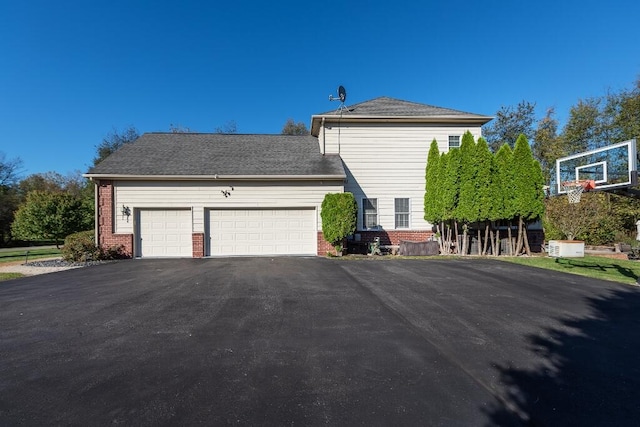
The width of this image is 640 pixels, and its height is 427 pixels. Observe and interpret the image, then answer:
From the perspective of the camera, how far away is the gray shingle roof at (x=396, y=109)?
15.4 meters

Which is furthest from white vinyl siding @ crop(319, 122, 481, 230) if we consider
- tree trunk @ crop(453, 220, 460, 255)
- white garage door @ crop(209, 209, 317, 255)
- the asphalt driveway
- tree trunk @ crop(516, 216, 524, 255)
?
the asphalt driveway

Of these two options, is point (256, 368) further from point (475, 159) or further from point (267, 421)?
point (475, 159)

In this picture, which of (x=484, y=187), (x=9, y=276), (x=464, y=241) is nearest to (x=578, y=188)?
(x=484, y=187)

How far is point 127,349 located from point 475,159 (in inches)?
518

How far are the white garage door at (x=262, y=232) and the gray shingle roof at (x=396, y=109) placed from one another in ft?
19.2

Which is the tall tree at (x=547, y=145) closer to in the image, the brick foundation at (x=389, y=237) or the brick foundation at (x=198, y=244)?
the brick foundation at (x=389, y=237)

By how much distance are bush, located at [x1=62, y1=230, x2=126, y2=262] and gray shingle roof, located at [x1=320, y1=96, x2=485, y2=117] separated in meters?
11.4

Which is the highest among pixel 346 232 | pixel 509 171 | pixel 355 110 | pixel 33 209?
pixel 355 110

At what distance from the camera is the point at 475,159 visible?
12805mm

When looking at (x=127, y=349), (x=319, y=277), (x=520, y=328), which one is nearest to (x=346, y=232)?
(x=319, y=277)

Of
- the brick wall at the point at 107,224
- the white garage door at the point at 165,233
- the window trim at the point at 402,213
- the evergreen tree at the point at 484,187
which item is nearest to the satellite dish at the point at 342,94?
the window trim at the point at 402,213

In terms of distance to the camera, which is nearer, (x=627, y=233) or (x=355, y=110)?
(x=355, y=110)

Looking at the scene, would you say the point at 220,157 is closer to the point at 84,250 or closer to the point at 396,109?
the point at 84,250

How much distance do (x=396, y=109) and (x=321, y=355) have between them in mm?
14819
